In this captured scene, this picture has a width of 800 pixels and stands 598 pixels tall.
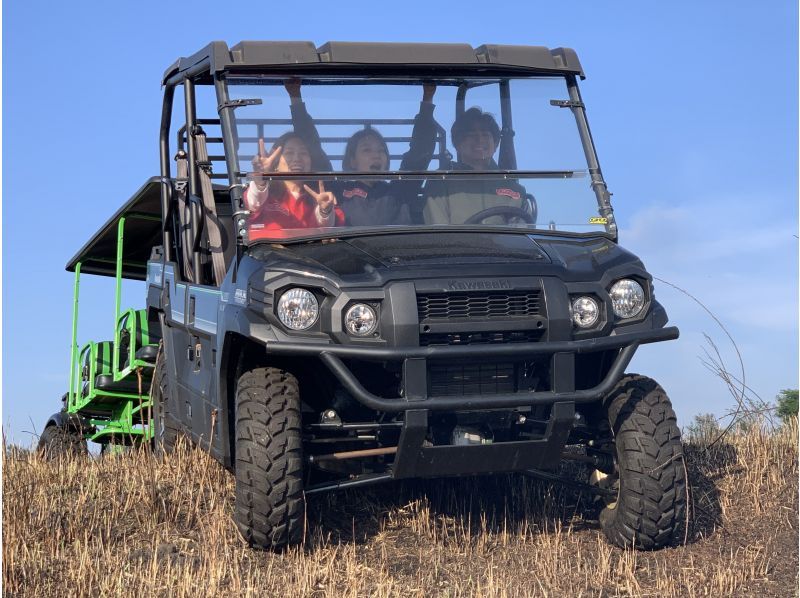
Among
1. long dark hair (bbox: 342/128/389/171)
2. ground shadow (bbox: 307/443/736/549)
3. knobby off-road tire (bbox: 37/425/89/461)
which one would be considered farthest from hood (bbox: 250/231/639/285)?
knobby off-road tire (bbox: 37/425/89/461)

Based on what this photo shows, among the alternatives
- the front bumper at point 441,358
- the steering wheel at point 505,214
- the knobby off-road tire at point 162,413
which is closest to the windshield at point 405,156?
the steering wheel at point 505,214

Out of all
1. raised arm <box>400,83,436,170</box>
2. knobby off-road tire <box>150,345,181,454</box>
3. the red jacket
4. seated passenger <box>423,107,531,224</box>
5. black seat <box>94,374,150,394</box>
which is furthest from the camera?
black seat <box>94,374,150,394</box>

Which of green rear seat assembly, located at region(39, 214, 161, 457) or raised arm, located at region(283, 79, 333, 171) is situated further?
green rear seat assembly, located at region(39, 214, 161, 457)

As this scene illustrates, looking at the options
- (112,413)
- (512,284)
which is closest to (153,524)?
(512,284)

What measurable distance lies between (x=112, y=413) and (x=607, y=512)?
6.37 m

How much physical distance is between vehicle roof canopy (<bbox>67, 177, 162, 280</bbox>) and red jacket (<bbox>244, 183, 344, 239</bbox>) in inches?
132

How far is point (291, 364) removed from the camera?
7.34m

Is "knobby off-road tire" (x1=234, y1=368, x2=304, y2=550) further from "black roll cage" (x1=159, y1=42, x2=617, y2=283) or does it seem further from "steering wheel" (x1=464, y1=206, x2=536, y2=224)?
"steering wheel" (x1=464, y1=206, x2=536, y2=224)

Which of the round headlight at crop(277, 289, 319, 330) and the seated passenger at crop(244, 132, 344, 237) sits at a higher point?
the seated passenger at crop(244, 132, 344, 237)

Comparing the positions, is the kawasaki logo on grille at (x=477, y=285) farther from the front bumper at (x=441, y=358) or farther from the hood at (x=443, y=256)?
the front bumper at (x=441, y=358)

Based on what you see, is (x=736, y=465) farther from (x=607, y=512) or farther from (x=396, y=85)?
(x=396, y=85)

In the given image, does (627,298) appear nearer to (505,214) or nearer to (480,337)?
(480,337)

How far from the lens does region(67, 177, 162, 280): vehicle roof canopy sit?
37.7ft

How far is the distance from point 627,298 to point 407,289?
128 centimetres
